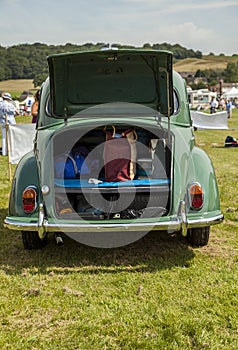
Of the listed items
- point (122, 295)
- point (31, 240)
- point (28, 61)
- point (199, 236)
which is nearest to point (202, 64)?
point (28, 61)

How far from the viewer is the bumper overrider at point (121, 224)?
4.04m

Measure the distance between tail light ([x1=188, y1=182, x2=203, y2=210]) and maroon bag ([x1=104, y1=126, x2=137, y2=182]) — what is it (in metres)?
0.67

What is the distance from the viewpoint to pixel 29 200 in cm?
433

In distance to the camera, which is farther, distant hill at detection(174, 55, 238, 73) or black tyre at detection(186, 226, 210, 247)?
distant hill at detection(174, 55, 238, 73)

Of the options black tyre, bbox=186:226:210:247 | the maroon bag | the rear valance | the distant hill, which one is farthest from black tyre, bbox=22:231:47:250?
the distant hill

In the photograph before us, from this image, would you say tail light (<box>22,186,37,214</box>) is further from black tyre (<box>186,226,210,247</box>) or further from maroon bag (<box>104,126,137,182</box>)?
black tyre (<box>186,226,210,247</box>)

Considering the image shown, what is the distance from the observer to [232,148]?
13977mm

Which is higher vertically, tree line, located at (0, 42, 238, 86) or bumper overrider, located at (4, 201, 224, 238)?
tree line, located at (0, 42, 238, 86)

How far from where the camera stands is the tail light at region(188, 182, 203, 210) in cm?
427

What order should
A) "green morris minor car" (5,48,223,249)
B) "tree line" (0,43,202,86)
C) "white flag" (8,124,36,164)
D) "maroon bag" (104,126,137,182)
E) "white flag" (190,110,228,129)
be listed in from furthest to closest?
"tree line" (0,43,202,86), "white flag" (190,110,228,129), "white flag" (8,124,36,164), "maroon bag" (104,126,137,182), "green morris minor car" (5,48,223,249)

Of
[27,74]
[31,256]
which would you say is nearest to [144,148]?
[31,256]

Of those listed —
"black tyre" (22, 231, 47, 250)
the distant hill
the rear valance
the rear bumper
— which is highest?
the distant hill

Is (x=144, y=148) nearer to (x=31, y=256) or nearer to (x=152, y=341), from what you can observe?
(x=31, y=256)

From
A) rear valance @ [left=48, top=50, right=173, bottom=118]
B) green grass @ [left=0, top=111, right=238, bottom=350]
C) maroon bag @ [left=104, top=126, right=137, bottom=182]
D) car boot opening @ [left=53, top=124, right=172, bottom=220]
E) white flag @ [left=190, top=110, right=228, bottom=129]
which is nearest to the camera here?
green grass @ [left=0, top=111, right=238, bottom=350]
